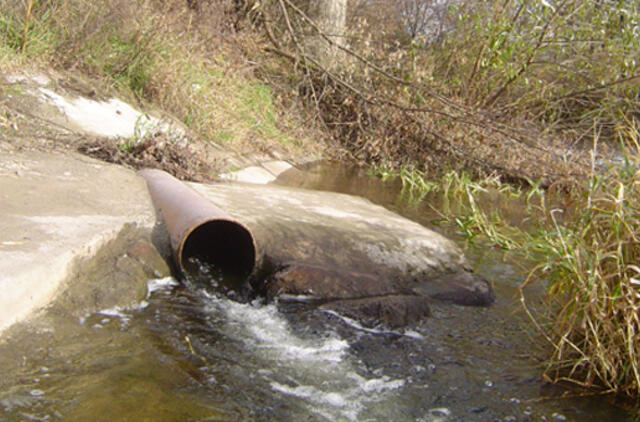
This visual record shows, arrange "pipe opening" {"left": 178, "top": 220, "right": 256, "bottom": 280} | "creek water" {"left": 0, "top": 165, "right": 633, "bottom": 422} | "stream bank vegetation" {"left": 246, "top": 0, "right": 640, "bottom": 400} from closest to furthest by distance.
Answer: "creek water" {"left": 0, "top": 165, "right": 633, "bottom": 422}
"pipe opening" {"left": 178, "top": 220, "right": 256, "bottom": 280}
"stream bank vegetation" {"left": 246, "top": 0, "right": 640, "bottom": 400}

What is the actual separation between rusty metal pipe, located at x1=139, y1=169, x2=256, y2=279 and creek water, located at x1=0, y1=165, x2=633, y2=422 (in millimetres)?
329

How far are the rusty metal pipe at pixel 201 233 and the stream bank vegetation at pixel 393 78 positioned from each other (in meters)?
2.36

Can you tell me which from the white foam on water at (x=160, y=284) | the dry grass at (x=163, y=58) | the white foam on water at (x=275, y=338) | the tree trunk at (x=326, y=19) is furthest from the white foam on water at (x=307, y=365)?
the tree trunk at (x=326, y=19)

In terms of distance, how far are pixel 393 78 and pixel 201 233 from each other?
16.9 feet

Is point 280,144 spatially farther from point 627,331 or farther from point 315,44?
point 627,331

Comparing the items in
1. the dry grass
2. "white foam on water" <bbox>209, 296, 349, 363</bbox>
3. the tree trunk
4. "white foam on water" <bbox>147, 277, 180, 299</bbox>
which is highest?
the tree trunk

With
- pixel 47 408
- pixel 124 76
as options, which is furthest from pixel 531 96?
pixel 47 408

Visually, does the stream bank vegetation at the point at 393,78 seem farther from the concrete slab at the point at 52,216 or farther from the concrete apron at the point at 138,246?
the concrete slab at the point at 52,216

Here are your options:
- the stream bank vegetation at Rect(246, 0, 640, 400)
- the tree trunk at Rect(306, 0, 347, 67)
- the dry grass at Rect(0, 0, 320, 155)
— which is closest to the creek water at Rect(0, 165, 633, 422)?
the stream bank vegetation at Rect(246, 0, 640, 400)

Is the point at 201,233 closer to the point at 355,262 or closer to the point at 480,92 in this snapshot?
the point at 355,262

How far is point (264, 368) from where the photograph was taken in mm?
2811

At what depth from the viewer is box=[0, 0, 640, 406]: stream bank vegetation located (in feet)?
24.0

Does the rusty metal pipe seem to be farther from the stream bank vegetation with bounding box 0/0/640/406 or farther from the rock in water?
the stream bank vegetation with bounding box 0/0/640/406

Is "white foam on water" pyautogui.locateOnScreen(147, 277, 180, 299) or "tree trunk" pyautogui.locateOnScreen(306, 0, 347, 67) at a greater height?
"tree trunk" pyautogui.locateOnScreen(306, 0, 347, 67)
